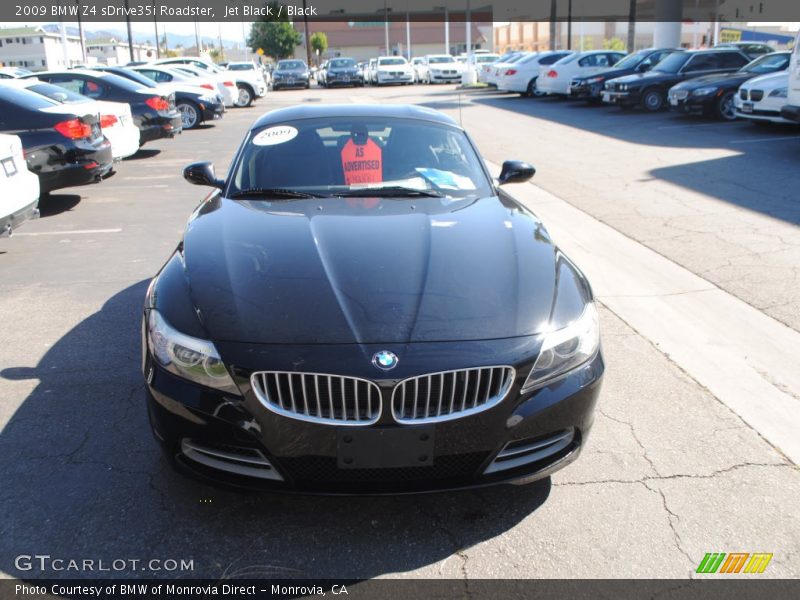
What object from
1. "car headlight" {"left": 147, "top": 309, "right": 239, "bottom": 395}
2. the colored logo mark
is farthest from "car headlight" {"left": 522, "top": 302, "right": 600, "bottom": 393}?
"car headlight" {"left": 147, "top": 309, "right": 239, "bottom": 395}

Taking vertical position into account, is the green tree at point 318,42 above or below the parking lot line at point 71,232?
above

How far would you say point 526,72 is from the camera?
28.7 meters

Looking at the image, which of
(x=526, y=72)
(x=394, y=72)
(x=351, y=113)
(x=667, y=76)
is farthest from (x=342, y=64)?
(x=351, y=113)

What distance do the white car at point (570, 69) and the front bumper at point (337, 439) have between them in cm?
2398

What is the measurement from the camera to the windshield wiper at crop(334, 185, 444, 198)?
4332mm

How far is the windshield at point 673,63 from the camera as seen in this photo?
66.9ft

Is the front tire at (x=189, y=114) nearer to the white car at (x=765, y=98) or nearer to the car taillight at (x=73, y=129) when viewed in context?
the car taillight at (x=73, y=129)

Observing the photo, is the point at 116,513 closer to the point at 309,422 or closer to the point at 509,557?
the point at 309,422

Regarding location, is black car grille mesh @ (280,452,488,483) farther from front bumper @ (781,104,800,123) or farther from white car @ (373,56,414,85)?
white car @ (373,56,414,85)

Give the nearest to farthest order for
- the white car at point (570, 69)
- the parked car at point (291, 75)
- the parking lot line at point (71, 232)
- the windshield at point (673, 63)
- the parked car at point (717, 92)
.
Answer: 1. the parking lot line at point (71, 232)
2. the parked car at point (717, 92)
3. the windshield at point (673, 63)
4. the white car at point (570, 69)
5. the parked car at point (291, 75)

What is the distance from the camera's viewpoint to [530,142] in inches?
611

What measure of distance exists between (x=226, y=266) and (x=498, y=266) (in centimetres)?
120

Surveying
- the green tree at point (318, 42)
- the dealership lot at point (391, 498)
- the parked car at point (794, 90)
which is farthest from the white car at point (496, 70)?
the green tree at point (318, 42)

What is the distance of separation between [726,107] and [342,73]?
1138 inches
